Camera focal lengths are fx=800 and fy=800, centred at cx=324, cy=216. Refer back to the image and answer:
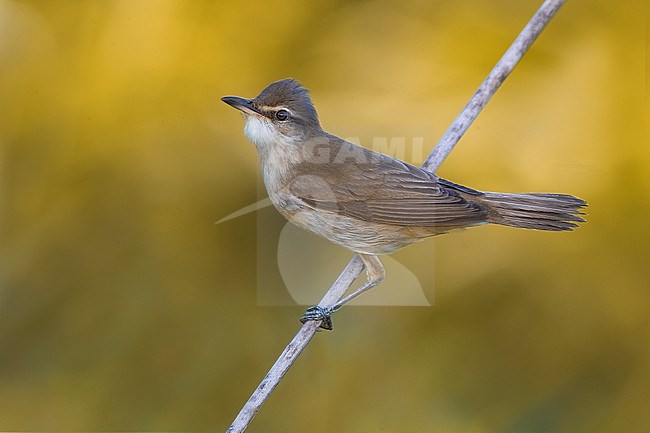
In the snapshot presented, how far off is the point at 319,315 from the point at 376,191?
1.23 feet

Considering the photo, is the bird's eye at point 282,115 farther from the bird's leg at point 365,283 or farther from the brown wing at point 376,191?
the bird's leg at point 365,283

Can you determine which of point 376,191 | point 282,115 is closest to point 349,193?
point 376,191

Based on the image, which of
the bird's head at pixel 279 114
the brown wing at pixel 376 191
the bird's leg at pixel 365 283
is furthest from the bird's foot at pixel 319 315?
the bird's head at pixel 279 114

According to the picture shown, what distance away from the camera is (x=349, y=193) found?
7.29 feet

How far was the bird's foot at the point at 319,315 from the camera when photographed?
2174 millimetres

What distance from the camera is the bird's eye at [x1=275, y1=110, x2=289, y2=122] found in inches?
87.5

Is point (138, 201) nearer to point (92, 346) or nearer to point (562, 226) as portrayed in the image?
point (92, 346)

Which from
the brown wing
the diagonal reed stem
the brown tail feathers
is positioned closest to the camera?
the diagonal reed stem

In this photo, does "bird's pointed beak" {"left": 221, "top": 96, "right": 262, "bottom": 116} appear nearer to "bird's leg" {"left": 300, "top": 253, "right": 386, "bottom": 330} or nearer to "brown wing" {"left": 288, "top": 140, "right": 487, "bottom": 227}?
"brown wing" {"left": 288, "top": 140, "right": 487, "bottom": 227}

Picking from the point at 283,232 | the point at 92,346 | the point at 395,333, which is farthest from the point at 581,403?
the point at 92,346

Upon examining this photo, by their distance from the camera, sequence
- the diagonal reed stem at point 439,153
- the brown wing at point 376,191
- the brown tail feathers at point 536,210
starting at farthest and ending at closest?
1. the brown wing at point 376,191
2. the brown tail feathers at point 536,210
3. the diagonal reed stem at point 439,153

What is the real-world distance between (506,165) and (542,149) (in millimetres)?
122

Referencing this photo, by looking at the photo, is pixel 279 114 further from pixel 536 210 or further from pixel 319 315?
pixel 536 210

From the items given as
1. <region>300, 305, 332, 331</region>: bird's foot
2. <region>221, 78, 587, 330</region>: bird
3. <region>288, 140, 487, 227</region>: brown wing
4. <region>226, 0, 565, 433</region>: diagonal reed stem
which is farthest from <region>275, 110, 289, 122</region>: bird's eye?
<region>300, 305, 332, 331</region>: bird's foot
